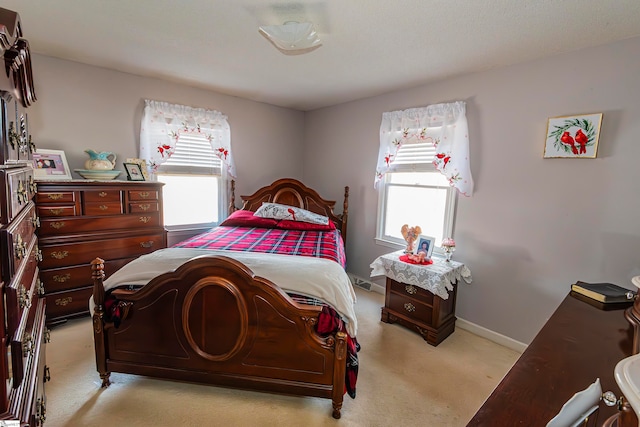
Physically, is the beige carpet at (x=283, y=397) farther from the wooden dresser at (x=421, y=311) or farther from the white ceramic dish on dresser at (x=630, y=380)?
the white ceramic dish on dresser at (x=630, y=380)

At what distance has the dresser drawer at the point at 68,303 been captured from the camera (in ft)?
7.91

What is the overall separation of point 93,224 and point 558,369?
3.26 m

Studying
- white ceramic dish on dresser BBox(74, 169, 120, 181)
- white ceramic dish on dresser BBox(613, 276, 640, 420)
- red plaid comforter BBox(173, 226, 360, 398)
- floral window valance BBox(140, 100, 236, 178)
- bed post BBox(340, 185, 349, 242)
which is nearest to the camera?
white ceramic dish on dresser BBox(613, 276, 640, 420)

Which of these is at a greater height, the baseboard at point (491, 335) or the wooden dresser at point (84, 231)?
the wooden dresser at point (84, 231)

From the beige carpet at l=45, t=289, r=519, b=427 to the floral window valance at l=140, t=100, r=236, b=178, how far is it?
74.3 inches

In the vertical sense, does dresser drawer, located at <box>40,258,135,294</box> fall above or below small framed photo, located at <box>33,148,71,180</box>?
below

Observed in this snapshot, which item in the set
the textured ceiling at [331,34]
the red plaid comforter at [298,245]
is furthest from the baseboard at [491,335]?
the textured ceiling at [331,34]

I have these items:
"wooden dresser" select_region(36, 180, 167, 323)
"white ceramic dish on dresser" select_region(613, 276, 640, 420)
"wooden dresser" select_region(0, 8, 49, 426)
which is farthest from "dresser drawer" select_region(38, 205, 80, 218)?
"white ceramic dish on dresser" select_region(613, 276, 640, 420)

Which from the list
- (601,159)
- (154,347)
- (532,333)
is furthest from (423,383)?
(601,159)

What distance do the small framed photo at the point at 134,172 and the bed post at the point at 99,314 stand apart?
58.4 inches

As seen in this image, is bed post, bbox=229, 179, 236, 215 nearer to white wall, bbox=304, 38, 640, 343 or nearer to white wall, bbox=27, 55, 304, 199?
white wall, bbox=27, 55, 304, 199

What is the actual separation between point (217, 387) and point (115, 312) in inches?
31.6

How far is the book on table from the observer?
4.97 feet

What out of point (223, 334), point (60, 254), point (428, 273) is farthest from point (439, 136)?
point (60, 254)
